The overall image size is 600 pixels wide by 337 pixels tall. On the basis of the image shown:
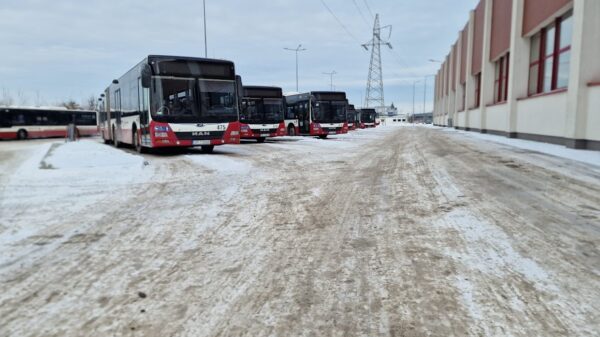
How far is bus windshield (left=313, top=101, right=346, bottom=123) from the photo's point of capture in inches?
1009

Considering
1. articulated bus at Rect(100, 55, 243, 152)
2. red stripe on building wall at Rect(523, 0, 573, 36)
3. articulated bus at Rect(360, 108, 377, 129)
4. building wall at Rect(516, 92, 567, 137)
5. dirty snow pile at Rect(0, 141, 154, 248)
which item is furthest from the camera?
articulated bus at Rect(360, 108, 377, 129)

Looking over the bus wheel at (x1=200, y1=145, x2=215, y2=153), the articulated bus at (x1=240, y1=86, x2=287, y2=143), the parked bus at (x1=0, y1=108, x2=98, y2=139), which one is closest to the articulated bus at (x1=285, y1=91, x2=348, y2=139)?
the articulated bus at (x1=240, y1=86, x2=287, y2=143)

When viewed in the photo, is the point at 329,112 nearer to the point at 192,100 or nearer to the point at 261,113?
the point at 261,113

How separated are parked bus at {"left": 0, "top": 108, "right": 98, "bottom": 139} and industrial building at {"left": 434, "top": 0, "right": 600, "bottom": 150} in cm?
3139

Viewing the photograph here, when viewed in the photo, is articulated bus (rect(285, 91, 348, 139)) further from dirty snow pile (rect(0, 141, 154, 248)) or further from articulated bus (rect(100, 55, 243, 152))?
dirty snow pile (rect(0, 141, 154, 248))

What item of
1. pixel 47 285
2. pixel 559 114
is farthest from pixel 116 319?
pixel 559 114

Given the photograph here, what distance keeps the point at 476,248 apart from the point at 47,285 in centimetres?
330

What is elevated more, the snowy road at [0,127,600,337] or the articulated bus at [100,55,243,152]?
the articulated bus at [100,55,243,152]

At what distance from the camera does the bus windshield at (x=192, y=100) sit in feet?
39.9

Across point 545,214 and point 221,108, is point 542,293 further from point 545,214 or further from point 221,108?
point 221,108

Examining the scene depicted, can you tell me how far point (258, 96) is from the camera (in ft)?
73.6

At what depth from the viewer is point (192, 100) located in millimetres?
12664

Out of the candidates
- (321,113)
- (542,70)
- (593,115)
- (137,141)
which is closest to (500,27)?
(542,70)

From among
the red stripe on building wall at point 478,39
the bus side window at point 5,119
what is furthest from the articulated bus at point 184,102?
the bus side window at point 5,119
